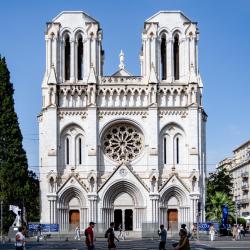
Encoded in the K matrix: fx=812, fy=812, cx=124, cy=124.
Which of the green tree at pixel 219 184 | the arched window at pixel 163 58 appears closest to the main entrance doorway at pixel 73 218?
the arched window at pixel 163 58

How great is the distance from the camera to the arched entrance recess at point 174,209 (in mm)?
81188

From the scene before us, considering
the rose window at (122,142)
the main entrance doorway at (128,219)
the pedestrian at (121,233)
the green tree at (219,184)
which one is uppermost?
the rose window at (122,142)

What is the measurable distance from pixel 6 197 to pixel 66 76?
46.7 ft

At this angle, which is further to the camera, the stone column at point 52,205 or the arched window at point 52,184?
the arched window at point 52,184

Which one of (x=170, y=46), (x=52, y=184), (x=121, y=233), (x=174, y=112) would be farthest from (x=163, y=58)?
(x=121, y=233)

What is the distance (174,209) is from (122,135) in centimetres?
920

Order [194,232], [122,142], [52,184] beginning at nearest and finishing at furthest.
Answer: [194,232], [52,184], [122,142]

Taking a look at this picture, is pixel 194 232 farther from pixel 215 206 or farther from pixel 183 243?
pixel 183 243

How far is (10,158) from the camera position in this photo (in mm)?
80250

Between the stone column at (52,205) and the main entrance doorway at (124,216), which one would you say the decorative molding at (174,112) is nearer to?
the main entrance doorway at (124,216)

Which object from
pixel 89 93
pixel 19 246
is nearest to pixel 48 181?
pixel 89 93

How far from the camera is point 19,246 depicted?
1395 inches

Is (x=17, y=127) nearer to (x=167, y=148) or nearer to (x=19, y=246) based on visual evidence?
(x=167, y=148)

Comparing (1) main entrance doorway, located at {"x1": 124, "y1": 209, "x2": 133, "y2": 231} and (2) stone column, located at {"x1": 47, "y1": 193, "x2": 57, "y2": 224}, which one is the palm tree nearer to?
(1) main entrance doorway, located at {"x1": 124, "y1": 209, "x2": 133, "y2": 231}
